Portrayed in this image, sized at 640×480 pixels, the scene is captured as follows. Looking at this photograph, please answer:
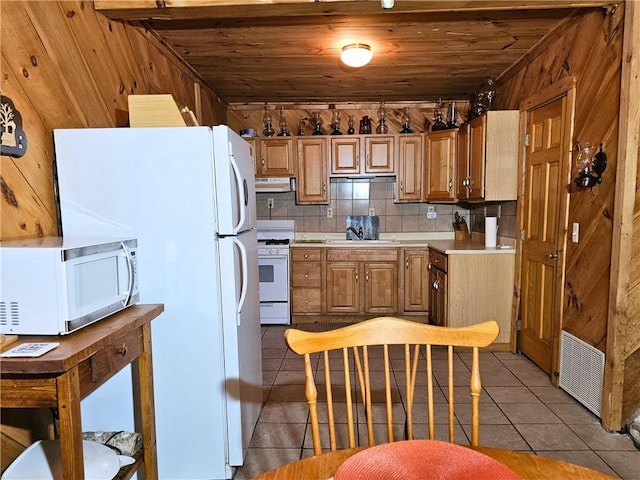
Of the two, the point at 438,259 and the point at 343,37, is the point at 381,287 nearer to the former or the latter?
the point at 438,259

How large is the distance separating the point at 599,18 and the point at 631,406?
228 cm

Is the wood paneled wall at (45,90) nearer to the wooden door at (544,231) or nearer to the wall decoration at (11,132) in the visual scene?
the wall decoration at (11,132)

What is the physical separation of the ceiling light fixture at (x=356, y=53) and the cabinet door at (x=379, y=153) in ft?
4.83

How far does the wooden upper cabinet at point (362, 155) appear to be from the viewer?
4477 millimetres

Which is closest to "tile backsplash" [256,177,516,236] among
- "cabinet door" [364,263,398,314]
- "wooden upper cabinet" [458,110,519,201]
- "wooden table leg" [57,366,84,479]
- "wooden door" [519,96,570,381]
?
"cabinet door" [364,263,398,314]

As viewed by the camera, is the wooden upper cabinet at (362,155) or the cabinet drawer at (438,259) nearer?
the cabinet drawer at (438,259)

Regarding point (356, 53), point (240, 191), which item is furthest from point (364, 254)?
point (240, 191)

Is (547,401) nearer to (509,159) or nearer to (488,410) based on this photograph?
(488,410)

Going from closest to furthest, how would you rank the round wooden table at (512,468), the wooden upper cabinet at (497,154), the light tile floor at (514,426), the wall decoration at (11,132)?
the round wooden table at (512,468) < the wall decoration at (11,132) < the light tile floor at (514,426) < the wooden upper cabinet at (497,154)

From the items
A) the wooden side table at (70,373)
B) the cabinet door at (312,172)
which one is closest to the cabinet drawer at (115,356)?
the wooden side table at (70,373)

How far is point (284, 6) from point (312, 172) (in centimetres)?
248

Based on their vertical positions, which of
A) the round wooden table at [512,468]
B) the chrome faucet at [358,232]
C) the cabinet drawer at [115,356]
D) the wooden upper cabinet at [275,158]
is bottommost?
the round wooden table at [512,468]

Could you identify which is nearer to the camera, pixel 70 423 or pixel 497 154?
pixel 70 423

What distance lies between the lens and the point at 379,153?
14.7ft
